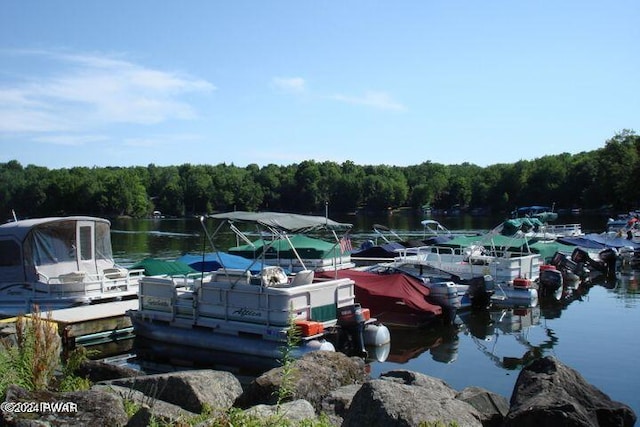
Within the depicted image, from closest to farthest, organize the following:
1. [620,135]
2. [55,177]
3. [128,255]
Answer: [128,255], [620,135], [55,177]

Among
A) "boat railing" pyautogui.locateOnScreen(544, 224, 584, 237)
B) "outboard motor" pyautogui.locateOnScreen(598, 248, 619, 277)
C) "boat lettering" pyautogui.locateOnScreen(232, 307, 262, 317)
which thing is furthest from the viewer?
"boat railing" pyautogui.locateOnScreen(544, 224, 584, 237)

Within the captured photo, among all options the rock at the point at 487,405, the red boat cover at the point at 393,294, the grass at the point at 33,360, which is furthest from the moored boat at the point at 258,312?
the grass at the point at 33,360

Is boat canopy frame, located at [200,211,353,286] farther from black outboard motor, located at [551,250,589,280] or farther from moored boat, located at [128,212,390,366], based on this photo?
black outboard motor, located at [551,250,589,280]

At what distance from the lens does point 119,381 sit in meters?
11.6

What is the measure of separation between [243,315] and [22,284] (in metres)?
10.4

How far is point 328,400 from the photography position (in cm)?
1112

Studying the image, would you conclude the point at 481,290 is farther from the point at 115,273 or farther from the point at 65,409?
the point at 65,409

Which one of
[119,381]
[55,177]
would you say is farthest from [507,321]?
[55,177]

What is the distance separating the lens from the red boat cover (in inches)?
890

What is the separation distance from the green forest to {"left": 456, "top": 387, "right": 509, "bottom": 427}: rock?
118 m

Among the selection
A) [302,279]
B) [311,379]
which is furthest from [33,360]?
[302,279]

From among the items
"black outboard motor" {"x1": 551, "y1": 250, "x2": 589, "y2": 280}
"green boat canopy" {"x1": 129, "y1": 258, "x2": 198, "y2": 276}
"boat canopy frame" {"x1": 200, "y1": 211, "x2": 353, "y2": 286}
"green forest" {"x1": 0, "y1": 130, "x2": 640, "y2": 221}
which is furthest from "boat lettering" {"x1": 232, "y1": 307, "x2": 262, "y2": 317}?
"green forest" {"x1": 0, "y1": 130, "x2": 640, "y2": 221}

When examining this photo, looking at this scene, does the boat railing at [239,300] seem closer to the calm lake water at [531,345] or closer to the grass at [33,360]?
the calm lake water at [531,345]

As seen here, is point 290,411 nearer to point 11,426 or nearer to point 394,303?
point 11,426
